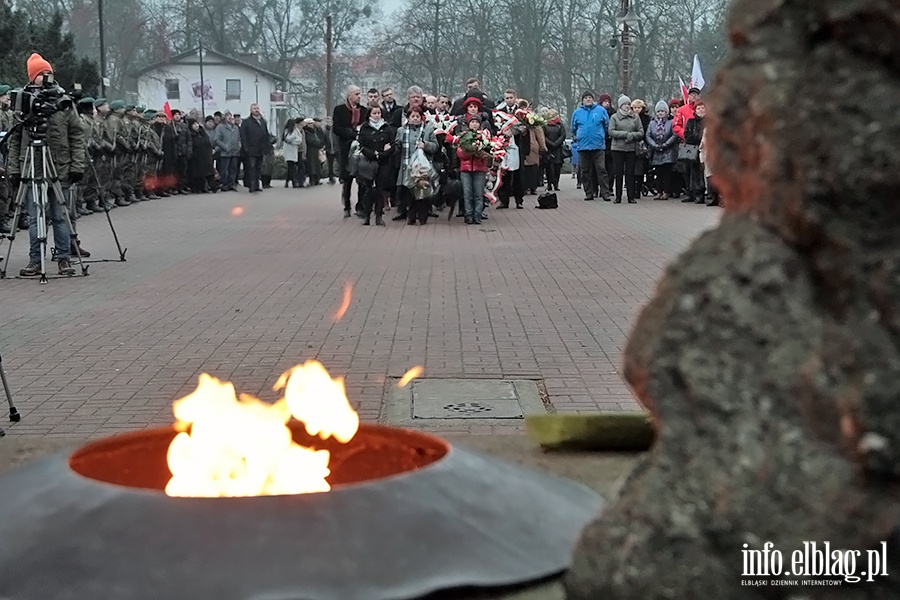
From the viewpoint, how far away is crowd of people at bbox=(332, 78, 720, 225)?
1972 centimetres

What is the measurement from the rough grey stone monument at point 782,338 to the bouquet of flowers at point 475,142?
1713 centimetres

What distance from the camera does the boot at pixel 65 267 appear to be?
12.9 m

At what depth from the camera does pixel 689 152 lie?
80.1ft

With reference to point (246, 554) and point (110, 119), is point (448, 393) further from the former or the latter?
point (110, 119)

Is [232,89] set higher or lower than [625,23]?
higher

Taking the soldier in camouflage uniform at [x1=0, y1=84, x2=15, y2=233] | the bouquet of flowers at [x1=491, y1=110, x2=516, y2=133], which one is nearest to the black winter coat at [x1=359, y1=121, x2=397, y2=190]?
the bouquet of flowers at [x1=491, y1=110, x2=516, y2=133]

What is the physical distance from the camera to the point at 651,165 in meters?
26.0

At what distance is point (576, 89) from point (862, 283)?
220ft

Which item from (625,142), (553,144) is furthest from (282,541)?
(553,144)

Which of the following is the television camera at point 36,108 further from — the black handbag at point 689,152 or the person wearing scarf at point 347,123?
the black handbag at point 689,152

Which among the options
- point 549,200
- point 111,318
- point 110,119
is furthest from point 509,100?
point 111,318

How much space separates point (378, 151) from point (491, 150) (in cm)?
184

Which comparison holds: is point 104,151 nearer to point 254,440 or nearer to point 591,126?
point 591,126

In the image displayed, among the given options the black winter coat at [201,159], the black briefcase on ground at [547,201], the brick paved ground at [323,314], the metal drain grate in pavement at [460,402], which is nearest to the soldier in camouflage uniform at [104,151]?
the brick paved ground at [323,314]
